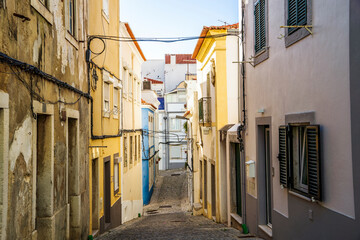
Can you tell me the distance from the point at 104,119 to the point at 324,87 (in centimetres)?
797

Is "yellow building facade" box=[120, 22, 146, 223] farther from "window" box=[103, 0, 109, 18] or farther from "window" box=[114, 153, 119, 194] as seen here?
"window" box=[103, 0, 109, 18]

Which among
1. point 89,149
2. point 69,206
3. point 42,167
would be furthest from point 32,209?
point 89,149

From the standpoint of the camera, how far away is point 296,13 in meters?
6.95

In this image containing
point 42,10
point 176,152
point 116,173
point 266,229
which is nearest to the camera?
point 42,10

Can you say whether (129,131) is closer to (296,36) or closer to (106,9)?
(106,9)

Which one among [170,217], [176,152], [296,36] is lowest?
[170,217]

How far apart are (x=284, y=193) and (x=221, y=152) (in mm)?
6564

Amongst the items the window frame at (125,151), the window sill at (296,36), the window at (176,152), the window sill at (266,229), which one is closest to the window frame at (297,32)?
the window sill at (296,36)

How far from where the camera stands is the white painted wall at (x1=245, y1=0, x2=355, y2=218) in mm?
5367

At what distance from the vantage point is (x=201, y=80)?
20078mm

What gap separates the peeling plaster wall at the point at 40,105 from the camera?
17.0 ft

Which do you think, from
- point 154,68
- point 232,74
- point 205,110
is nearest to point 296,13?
point 232,74

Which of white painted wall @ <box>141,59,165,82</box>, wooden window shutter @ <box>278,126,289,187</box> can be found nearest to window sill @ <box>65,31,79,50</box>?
wooden window shutter @ <box>278,126,289,187</box>

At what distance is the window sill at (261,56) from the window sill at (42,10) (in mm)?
4443
